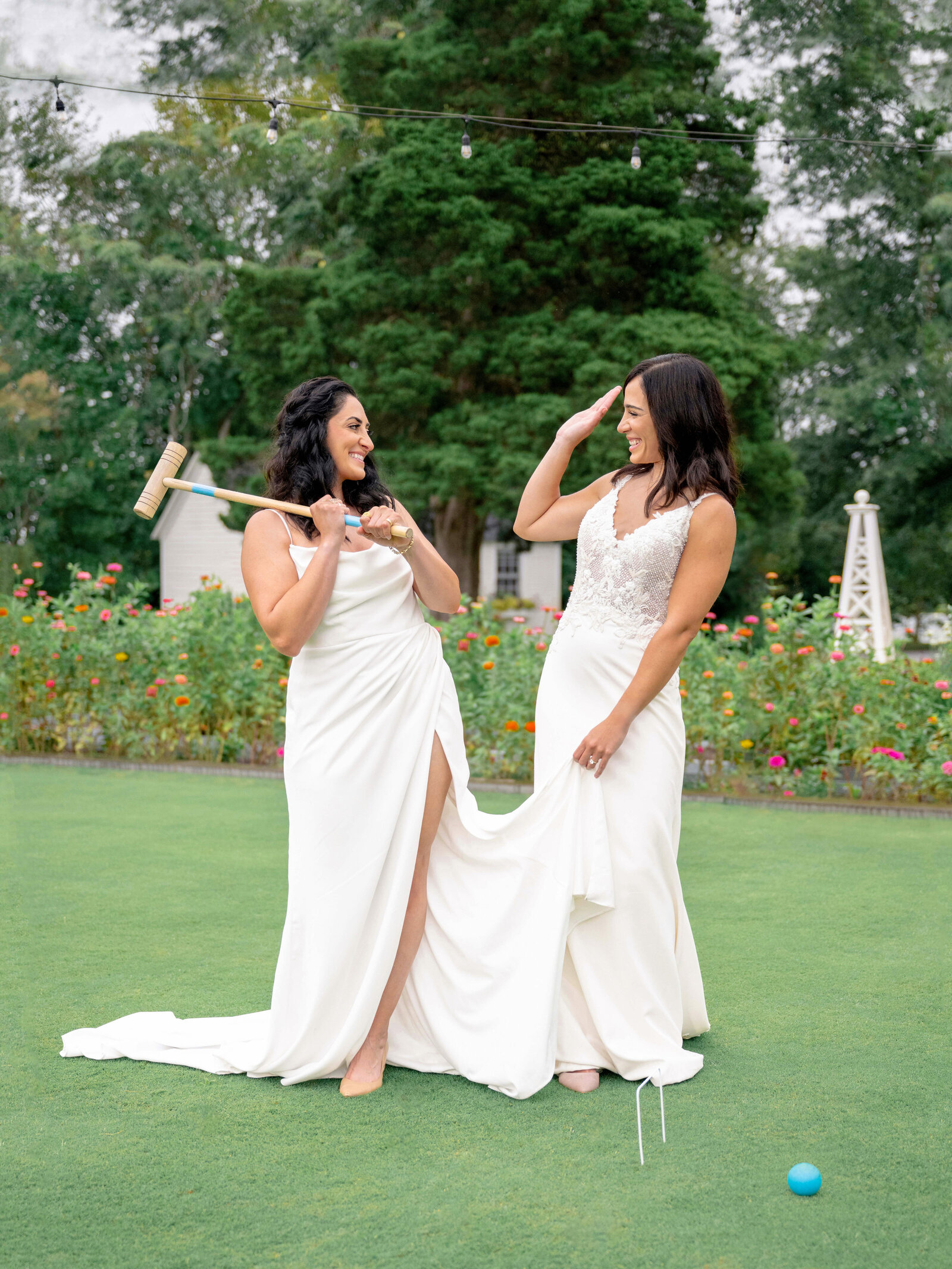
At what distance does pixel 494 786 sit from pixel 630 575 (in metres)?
4.77

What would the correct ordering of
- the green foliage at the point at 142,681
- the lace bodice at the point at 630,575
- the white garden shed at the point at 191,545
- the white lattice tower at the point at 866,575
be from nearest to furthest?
the lace bodice at the point at 630,575 < the green foliage at the point at 142,681 < the white lattice tower at the point at 866,575 < the white garden shed at the point at 191,545

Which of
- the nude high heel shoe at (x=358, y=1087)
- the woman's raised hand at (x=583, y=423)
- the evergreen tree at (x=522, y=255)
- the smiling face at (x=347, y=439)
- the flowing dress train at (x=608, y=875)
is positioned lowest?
the nude high heel shoe at (x=358, y=1087)

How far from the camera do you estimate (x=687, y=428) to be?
11.1ft

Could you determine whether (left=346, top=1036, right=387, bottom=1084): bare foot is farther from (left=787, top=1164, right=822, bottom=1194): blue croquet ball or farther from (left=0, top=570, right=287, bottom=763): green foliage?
(left=0, top=570, right=287, bottom=763): green foliage

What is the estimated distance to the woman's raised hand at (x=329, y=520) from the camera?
10.3 ft

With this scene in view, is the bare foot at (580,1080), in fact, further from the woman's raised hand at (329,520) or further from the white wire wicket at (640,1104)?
the woman's raised hand at (329,520)

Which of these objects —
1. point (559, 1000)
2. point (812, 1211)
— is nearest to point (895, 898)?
point (559, 1000)

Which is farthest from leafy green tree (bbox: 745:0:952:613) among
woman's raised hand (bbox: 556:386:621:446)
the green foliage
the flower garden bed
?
woman's raised hand (bbox: 556:386:621:446)

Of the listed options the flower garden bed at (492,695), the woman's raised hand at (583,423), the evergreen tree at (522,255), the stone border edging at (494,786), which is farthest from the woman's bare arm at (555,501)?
the evergreen tree at (522,255)

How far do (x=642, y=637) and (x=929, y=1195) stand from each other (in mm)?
1485

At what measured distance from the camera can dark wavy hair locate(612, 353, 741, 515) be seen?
3369 millimetres

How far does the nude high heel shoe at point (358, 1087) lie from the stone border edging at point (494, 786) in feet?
12.7

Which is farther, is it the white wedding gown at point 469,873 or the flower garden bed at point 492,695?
Result: the flower garden bed at point 492,695

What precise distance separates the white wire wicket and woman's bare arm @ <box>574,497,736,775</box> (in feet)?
2.57
